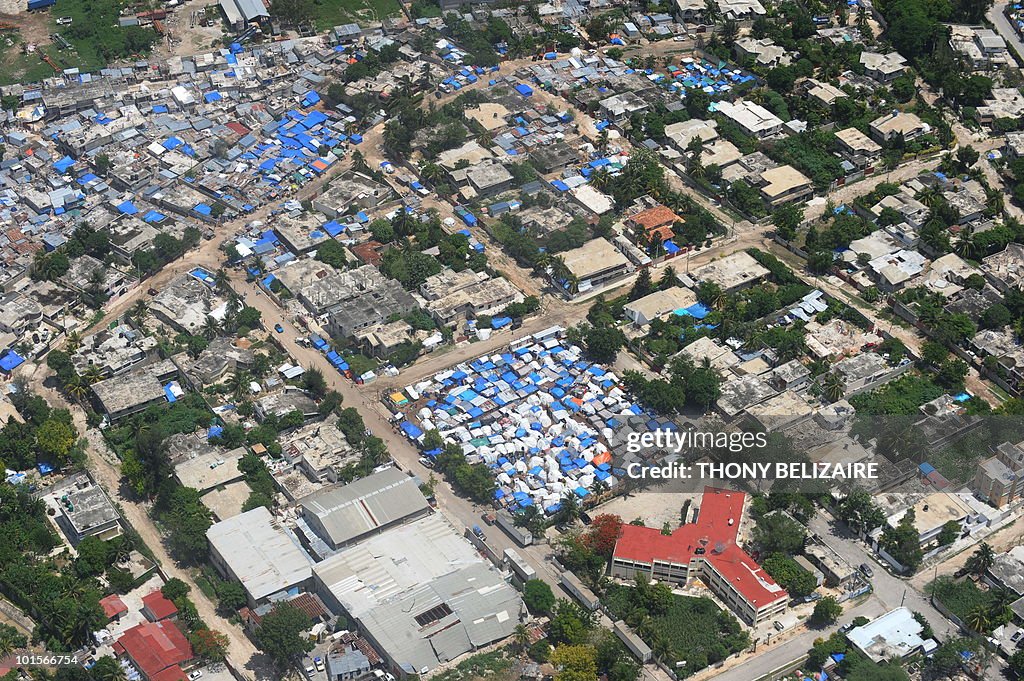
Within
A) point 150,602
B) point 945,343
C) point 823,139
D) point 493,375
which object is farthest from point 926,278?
point 150,602

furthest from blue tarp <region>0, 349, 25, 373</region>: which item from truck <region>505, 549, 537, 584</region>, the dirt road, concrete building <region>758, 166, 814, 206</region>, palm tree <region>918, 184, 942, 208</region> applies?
palm tree <region>918, 184, 942, 208</region>

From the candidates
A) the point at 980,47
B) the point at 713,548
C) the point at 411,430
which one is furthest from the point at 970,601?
the point at 980,47

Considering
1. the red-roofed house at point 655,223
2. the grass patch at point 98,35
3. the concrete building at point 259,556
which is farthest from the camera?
the grass patch at point 98,35

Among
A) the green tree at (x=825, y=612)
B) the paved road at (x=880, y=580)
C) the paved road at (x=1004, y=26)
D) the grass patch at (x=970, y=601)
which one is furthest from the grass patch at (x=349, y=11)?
the grass patch at (x=970, y=601)

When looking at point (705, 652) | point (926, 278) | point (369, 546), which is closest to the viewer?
point (705, 652)

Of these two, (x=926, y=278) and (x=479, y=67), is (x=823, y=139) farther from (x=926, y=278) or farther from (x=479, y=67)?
(x=479, y=67)

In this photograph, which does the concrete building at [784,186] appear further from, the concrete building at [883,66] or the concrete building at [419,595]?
the concrete building at [419,595]
